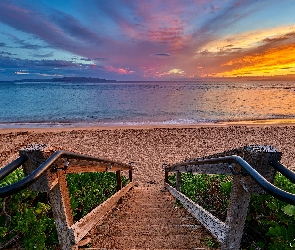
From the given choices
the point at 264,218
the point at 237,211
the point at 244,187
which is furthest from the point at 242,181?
the point at 264,218

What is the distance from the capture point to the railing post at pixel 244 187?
1681 mm

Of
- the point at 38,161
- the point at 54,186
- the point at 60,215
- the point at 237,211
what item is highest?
the point at 38,161

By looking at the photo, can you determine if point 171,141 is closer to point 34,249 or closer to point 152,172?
point 152,172

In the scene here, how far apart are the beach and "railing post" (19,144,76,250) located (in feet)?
23.7

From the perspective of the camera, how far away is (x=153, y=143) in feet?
47.5

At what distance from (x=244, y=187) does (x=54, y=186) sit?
170 centimetres

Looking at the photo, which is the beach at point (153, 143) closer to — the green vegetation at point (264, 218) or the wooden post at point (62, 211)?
the green vegetation at point (264, 218)

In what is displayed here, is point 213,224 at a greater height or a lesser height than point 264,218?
greater

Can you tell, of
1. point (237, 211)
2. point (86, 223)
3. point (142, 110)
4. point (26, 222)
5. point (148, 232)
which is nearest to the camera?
point (237, 211)

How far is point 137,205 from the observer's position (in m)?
5.11

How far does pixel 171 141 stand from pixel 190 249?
480 inches

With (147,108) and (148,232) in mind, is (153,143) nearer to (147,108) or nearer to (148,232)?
(148,232)

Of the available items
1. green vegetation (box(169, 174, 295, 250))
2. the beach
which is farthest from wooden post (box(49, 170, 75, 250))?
the beach

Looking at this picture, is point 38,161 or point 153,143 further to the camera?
point 153,143
